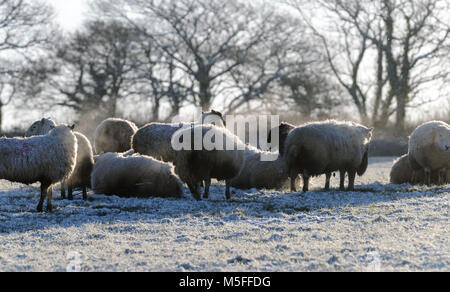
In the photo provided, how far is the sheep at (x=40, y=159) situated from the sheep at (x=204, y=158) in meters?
1.78

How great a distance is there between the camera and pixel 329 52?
34.2 meters

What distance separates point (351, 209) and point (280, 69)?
86.3 feet

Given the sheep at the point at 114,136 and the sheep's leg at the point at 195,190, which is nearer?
the sheep's leg at the point at 195,190

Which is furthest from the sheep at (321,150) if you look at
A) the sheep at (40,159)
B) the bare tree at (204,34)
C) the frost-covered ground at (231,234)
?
the bare tree at (204,34)

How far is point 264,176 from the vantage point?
38.1 feet

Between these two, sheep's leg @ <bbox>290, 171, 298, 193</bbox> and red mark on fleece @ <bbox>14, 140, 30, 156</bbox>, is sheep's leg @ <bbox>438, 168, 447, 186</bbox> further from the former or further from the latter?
red mark on fleece @ <bbox>14, 140, 30, 156</bbox>

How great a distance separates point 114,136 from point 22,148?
292 inches

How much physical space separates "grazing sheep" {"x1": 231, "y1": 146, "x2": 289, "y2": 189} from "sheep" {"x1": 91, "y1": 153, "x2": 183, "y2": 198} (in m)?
2.17

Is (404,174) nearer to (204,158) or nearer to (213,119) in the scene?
(213,119)

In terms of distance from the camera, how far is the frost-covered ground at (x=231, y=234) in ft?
16.0

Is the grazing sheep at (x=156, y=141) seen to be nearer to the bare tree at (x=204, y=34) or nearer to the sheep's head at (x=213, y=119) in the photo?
the sheep's head at (x=213, y=119)

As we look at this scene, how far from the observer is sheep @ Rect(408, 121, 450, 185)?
11.7 m
